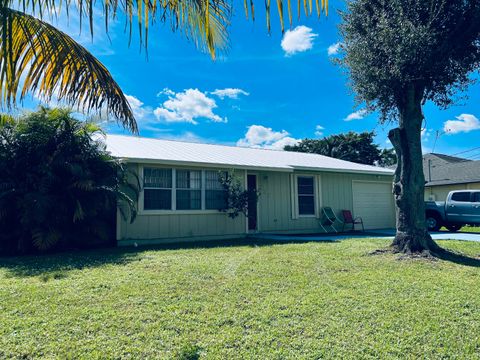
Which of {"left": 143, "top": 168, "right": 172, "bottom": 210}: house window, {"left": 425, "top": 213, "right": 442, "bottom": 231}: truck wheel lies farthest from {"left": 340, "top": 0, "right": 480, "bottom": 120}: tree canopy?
{"left": 425, "top": 213, "right": 442, "bottom": 231}: truck wheel

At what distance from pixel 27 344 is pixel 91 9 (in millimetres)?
2899

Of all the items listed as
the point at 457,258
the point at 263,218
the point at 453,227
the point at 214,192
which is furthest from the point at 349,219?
the point at 457,258

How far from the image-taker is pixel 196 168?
1082 cm

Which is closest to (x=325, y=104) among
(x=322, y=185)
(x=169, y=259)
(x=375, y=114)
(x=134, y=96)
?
(x=322, y=185)

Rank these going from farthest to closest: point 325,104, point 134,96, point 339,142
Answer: point 339,142
point 325,104
point 134,96

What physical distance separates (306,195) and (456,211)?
5879mm

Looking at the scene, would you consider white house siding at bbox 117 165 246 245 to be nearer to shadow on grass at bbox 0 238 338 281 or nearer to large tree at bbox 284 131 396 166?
shadow on grass at bbox 0 238 338 281

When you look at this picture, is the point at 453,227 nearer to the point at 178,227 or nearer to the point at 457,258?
the point at 457,258

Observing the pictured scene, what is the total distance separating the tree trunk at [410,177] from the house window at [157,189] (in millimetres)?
6180

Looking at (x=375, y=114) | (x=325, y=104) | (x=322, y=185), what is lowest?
(x=322, y=185)

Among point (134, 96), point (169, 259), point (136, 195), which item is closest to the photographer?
point (134, 96)

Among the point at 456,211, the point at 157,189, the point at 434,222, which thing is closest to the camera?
the point at 157,189

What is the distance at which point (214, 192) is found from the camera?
1114cm

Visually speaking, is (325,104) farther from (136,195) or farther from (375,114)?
(136,195)
